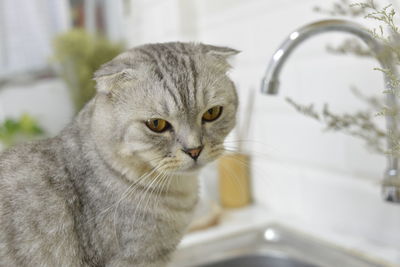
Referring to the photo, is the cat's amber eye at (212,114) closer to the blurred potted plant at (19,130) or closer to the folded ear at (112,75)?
the folded ear at (112,75)

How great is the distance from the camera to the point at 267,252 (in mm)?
1053

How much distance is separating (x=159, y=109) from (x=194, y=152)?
0.09m

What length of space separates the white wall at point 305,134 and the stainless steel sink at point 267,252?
104 mm

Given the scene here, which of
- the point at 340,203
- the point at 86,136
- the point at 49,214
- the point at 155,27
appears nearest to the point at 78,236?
the point at 49,214

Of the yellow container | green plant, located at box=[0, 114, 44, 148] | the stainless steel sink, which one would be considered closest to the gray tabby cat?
the stainless steel sink

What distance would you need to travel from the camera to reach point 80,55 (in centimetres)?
174

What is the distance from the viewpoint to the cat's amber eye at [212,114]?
72cm

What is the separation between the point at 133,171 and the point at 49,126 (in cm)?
127

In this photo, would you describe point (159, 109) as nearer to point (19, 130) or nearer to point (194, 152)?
point (194, 152)

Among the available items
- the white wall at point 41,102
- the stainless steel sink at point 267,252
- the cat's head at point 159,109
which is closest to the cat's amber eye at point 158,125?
the cat's head at point 159,109

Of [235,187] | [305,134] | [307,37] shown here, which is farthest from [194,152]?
[235,187]

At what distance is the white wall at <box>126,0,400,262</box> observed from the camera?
3.25ft

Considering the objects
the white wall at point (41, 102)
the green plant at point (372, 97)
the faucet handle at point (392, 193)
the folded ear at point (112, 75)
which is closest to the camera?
the green plant at point (372, 97)

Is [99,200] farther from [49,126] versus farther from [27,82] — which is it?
[27,82]
